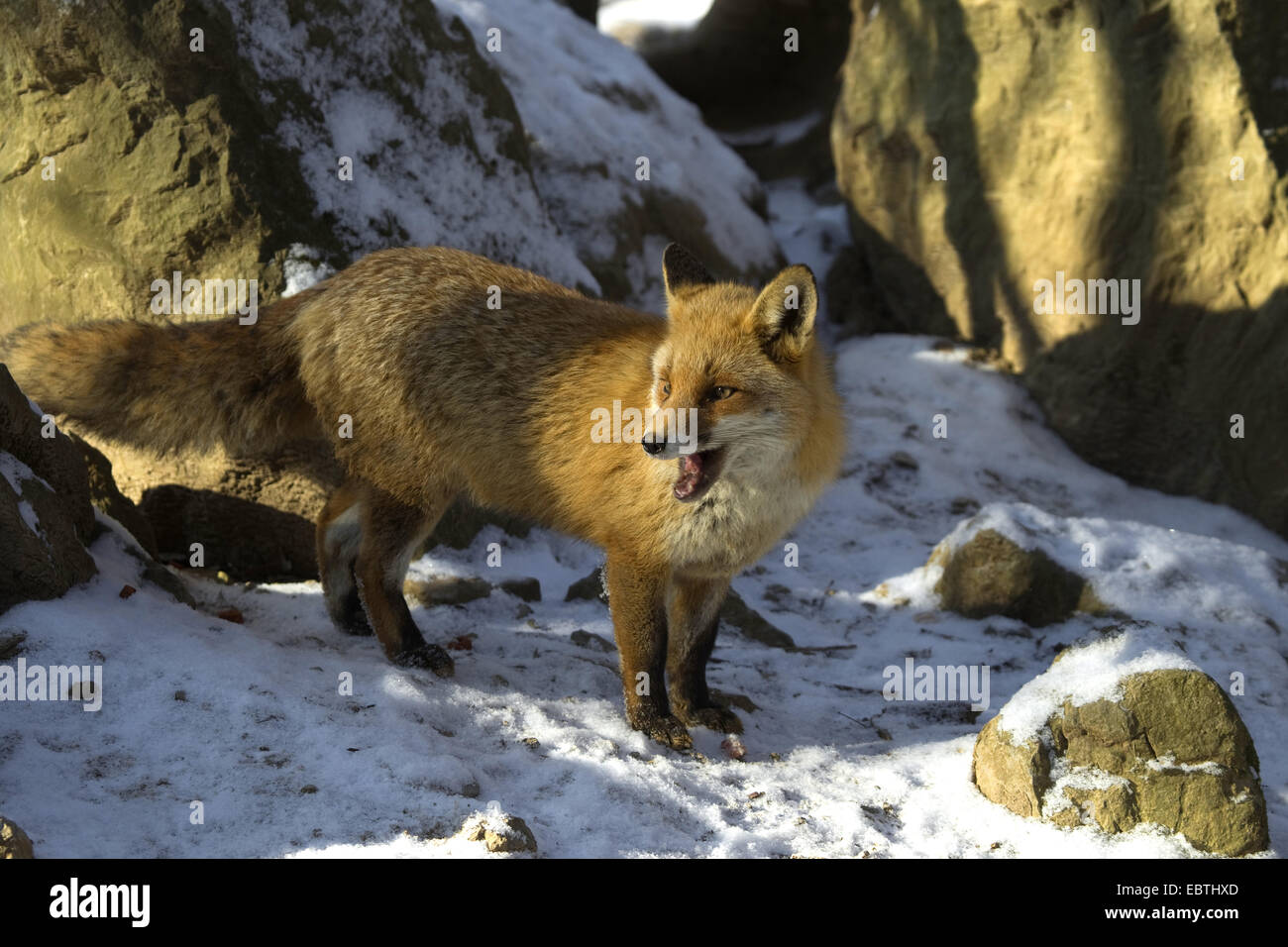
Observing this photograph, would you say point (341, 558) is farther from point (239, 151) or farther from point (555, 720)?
point (239, 151)

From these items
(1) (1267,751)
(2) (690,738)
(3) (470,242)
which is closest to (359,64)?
(3) (470,242)

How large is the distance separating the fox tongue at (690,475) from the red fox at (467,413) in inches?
6.4

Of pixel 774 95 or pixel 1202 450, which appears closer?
pixel 1202 450

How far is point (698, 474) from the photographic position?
13.2ft

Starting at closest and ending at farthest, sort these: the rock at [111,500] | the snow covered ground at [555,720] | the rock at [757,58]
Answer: the snow covered ground at [555,720] < the rock at [111,500] < the rock at [757,58]

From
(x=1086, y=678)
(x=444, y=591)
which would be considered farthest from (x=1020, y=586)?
(x=444, y=591)

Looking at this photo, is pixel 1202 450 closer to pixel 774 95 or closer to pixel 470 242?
pixel 470 242

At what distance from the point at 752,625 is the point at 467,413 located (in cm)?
203

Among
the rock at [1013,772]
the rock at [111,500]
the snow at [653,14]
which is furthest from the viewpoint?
the snow at [653,14]

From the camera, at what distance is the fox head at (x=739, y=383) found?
155 inches

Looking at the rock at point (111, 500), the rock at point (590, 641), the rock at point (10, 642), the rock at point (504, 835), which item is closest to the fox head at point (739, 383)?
the rock at point (504, 835)

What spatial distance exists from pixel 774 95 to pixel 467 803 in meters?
13.2

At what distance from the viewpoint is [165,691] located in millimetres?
3748

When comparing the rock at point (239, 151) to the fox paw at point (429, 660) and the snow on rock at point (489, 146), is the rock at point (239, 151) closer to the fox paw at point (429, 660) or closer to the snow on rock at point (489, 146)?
the snow on rock at point (489, 146)
